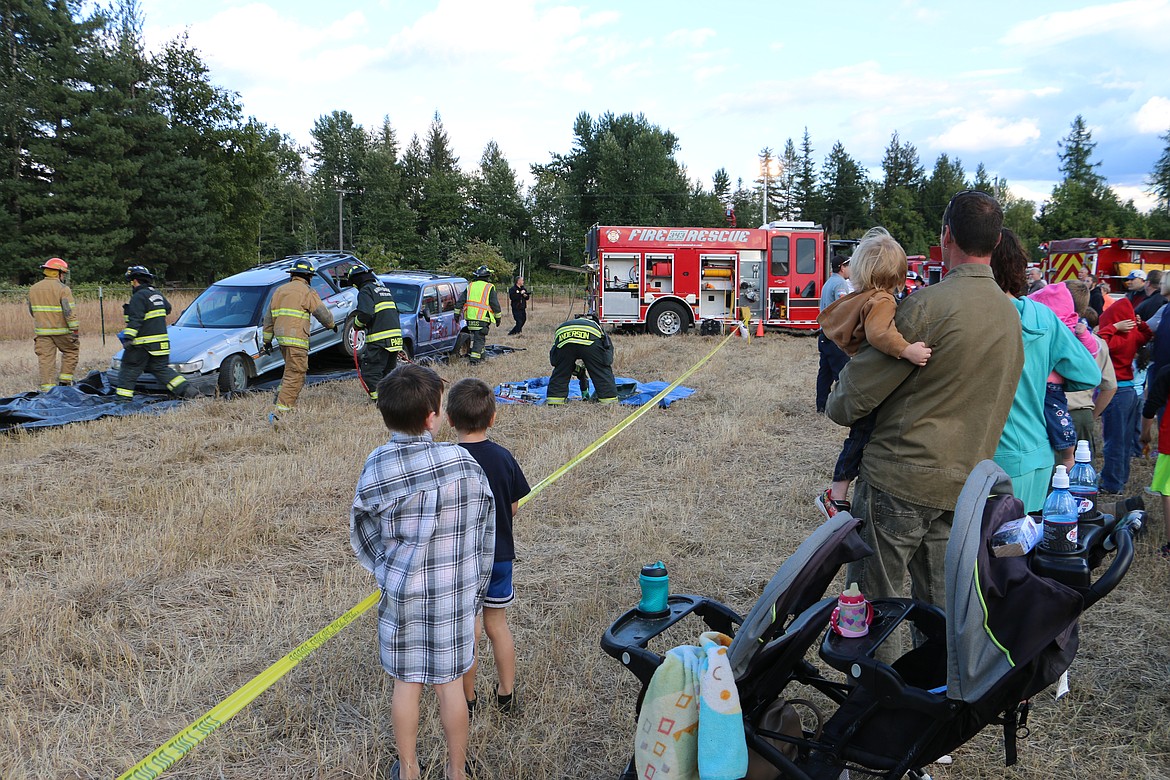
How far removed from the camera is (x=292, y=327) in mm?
9289

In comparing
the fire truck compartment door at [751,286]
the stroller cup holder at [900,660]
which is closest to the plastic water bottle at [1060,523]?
the stroller cup holder at [900,660]

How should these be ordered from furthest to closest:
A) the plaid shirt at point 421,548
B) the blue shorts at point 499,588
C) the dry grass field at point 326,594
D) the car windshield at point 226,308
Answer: the car windshield at point 226,308 → the blue shorts at point 499,588 → the dry grass field at point 326,594 → the plaid shirt at point 421,548

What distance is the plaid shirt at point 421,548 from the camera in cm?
256

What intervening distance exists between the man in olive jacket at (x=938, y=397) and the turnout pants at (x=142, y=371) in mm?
8831

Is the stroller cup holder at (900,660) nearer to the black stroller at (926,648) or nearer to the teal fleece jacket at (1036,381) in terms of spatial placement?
the black stroller at (926,648)

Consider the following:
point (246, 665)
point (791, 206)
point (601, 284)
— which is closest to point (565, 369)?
point (246, 665)

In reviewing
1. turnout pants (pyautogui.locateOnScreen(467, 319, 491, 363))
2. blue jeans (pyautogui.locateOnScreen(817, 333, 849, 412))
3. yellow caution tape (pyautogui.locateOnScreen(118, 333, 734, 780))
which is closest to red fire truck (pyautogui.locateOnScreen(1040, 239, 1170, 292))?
blue jeans (pyautogui.locateOnScreen(817, 333, 849, 412))

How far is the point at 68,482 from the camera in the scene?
641 cm

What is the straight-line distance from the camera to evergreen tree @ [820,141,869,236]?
231 feet

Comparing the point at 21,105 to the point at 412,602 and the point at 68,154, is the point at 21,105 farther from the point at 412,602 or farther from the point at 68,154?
the point at 412,602

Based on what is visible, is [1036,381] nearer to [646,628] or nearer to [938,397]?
[938,397]

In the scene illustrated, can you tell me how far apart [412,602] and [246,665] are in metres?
1.57

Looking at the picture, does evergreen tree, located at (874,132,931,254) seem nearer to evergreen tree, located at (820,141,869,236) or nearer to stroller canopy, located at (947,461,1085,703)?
evergreen tree, located at (820,141,869,236)

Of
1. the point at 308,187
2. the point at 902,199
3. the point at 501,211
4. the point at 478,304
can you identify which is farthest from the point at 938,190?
the point at 478,304
